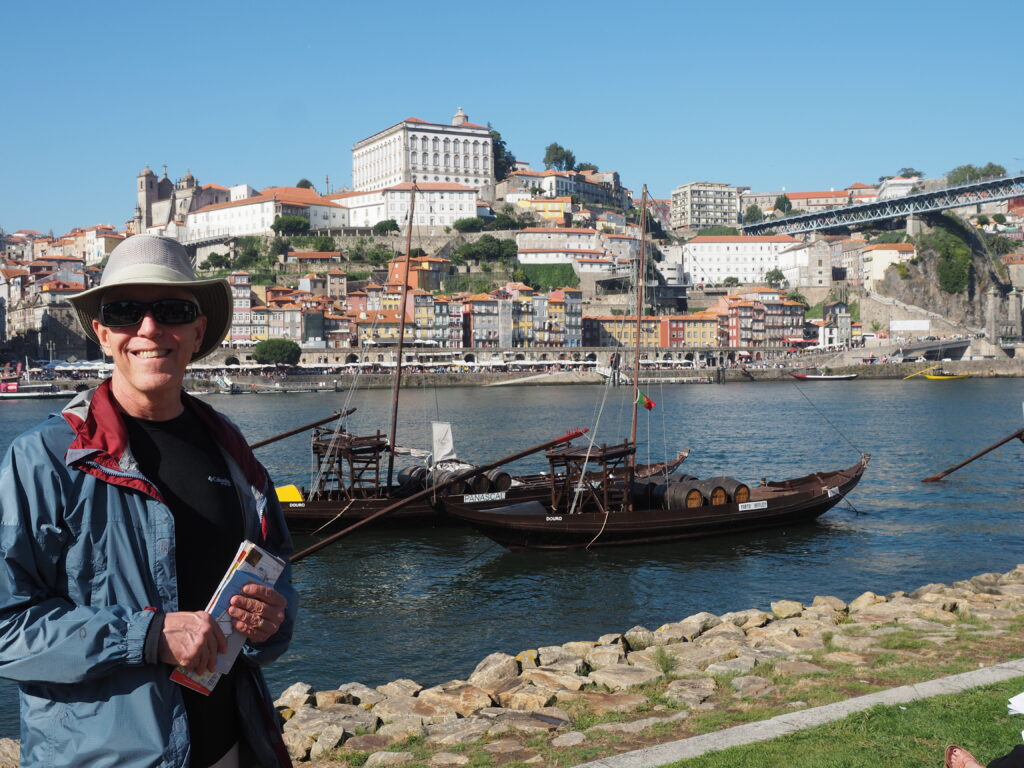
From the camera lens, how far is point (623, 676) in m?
6.98

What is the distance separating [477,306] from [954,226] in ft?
Result: 179

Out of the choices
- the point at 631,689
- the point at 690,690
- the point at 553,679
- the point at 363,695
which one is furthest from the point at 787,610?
the point at 363,695

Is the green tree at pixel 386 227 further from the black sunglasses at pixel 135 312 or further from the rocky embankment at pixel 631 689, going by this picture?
the black sunglasses at pixel 135 312

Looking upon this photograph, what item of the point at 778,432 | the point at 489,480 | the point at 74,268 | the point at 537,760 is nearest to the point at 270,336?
the point at 74,268

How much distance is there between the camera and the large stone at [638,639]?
8508 millimetres

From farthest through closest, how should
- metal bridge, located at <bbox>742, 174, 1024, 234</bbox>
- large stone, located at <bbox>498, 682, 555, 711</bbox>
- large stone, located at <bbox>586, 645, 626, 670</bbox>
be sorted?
metal bridge, located at <bbox>742, 174, 1024, 234</bbox>, large stone, located at <bbox>586, 645, 626, 670</bbox>, large stone, located at <bbox>498, 682, 555, 711</bbox>

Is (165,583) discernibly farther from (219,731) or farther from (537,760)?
(537,760)

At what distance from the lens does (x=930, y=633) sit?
7832 millimetres

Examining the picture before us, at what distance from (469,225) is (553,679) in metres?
96.6

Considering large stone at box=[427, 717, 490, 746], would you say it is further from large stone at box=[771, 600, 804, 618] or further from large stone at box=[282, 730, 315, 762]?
large stone at box=[771, 600, 804, 618]

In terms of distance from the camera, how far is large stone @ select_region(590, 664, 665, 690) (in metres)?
6.80

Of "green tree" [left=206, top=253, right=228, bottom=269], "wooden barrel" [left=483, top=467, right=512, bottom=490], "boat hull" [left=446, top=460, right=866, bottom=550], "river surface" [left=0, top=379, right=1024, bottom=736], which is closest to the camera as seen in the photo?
"river surface" [left=0, top=379, right=1024, bottom=736]

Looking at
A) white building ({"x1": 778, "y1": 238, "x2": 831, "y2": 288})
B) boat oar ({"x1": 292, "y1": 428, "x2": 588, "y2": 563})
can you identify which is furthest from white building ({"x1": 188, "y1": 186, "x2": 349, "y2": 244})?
boat oar ({"x1": 292, "y1": 428, "x2": 588, "y2": 563})

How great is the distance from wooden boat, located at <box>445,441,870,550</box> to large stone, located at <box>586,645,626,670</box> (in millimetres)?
8445
